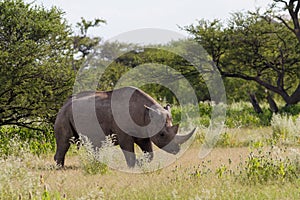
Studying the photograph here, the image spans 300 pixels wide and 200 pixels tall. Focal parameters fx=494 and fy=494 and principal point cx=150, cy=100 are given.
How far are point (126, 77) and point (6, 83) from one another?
44.9ft

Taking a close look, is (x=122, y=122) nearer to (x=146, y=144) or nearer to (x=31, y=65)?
(x=146, y=144)

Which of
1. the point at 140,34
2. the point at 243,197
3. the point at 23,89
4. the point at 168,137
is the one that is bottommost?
the point at 243,197

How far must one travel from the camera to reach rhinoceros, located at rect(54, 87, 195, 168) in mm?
9531

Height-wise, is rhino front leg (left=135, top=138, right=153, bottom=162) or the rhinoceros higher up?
the rhinoceros

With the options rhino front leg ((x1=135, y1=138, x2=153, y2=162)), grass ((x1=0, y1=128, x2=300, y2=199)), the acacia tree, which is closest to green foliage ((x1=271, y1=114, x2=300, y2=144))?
grass ((x1=0, y1=128, x2=300, y2=199))

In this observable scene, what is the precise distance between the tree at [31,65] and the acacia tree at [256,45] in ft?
38.1

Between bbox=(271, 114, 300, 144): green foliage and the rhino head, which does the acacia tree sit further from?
the rhino head

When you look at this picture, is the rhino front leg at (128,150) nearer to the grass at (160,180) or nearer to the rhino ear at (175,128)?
the grass at (160,180)

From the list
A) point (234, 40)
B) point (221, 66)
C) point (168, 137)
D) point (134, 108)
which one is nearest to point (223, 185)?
point (168, 137)

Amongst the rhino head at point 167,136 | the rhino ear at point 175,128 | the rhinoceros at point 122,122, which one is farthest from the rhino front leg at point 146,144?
the rhino ear at point 175,128

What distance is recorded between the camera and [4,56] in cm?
1228

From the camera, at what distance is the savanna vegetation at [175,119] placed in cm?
697

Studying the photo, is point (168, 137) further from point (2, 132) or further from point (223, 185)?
point (2, 132)

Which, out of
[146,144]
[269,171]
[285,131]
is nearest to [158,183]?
[269,171]
